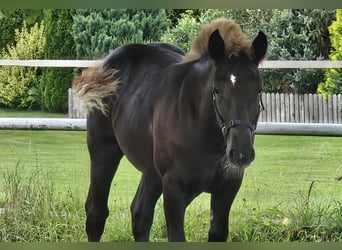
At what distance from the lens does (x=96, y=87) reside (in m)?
3.10

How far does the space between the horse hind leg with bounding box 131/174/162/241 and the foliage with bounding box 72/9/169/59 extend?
781mm

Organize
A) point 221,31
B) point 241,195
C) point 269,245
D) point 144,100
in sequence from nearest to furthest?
point 221,31, point 144,100, point 269,245, point 241,195

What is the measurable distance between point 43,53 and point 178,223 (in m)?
1.41

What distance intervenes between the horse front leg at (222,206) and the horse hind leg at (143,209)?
0.43 meters

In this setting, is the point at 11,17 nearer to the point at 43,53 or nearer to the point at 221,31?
the point at 43,53

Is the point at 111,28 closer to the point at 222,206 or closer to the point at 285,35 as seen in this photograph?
the point at 285,35

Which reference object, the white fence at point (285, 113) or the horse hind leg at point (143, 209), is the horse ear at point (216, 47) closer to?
the horse hind leg at point (143, 209)

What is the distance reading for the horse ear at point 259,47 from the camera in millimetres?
2470

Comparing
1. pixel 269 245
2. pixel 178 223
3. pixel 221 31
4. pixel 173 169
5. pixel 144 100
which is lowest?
pixel 269 245

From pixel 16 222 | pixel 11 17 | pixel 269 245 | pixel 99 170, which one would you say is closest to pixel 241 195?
pixel 269 245

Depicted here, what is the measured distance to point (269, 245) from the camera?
3.25 m

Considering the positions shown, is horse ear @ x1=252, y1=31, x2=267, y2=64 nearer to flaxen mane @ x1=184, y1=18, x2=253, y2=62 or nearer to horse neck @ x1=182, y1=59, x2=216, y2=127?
flaxen mane @ x1=184, y1=18, x2=253, y2=62

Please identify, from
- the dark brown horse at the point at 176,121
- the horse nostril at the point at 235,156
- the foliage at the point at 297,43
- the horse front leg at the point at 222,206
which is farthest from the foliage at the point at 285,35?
the horse nostril at the point at 235,156

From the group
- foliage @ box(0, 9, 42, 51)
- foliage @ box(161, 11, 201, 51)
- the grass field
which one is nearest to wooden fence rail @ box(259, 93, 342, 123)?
the grass field
